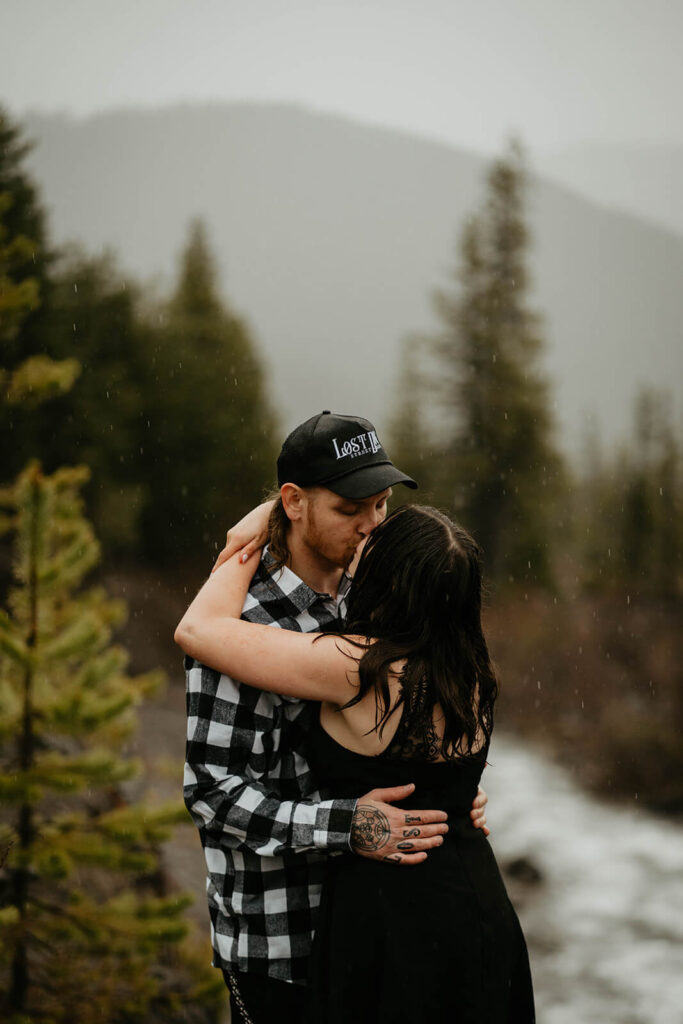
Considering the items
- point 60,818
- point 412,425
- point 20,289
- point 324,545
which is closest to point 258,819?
point 324,545

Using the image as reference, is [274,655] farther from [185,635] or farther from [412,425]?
[412,425]

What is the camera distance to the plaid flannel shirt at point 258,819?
2.31 meters

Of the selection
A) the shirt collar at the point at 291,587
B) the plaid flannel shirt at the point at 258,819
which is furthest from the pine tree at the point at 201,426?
the plaid flannel shirt at the point at 258,819

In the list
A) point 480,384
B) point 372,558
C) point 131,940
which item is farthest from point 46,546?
point 480,384

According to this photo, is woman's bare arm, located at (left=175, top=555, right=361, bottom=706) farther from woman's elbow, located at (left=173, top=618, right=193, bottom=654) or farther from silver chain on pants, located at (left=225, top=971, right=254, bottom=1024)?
silver chain on pants, located at (left=225, top=971, right=254, bottom=1024)

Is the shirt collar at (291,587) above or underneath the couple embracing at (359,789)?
above

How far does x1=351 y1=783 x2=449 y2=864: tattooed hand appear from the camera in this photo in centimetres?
227

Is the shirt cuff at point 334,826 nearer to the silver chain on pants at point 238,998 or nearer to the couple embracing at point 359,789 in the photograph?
the couple embracing at point 359,789

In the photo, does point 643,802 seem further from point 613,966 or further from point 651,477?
point 651,477

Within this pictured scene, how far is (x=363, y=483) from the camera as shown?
8.27 ft

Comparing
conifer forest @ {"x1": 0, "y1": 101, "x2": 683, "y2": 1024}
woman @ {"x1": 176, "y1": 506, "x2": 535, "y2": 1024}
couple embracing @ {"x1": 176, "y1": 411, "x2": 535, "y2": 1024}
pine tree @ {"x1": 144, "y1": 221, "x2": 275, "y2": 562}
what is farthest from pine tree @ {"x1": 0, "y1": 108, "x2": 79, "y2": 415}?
pine tree @ {"x1": 144, "y1": 221, "x2": 275, "y2": 562}

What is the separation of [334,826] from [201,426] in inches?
981

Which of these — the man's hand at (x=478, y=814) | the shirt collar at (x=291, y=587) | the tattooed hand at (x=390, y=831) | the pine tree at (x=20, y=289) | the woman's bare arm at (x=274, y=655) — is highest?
the pine tree at (x=20, y=289)

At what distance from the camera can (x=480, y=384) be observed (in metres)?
25.6
